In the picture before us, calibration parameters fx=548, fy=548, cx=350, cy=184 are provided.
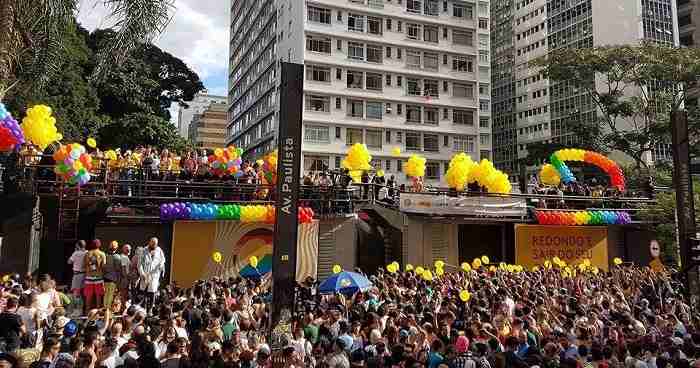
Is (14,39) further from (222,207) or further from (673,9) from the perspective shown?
(673,9)

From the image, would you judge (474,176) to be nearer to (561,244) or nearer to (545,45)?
(561,244)

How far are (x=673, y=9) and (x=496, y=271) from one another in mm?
51598

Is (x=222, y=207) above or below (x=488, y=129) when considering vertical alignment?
below

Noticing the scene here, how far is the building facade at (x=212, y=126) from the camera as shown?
344 ft

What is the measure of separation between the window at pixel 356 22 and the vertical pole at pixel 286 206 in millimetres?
39779

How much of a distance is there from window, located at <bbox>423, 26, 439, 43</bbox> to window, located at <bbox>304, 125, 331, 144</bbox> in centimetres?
1294

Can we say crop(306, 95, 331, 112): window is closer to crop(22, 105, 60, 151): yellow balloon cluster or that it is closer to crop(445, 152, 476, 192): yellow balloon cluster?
crop(445, 152, 476, 192): yellow balloon cluster

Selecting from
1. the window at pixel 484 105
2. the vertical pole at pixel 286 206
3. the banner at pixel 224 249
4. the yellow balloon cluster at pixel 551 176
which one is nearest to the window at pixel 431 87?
the window at pixel 484 105

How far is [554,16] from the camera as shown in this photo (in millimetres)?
60219

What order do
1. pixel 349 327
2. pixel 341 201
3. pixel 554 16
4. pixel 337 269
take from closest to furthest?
1. pixel 349 327
2. pixel 337 269
3. pixel 341 201
4. pixel 554 16

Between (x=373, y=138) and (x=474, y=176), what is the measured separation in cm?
2583

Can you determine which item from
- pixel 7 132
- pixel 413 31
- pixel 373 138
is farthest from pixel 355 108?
pixel 7 132

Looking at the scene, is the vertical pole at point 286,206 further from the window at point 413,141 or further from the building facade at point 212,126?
the building facade at point 212,126

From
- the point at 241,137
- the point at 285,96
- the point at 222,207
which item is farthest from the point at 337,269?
the point at 241,137
